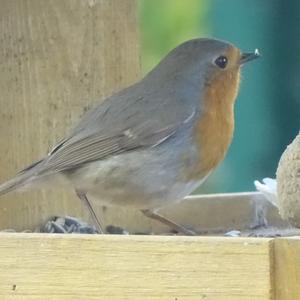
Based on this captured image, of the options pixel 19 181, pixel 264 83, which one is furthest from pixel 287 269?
pixel 264 83

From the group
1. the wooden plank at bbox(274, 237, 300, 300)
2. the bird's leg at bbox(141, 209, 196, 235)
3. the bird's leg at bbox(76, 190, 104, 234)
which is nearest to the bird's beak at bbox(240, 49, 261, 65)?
the bird's leg at bbox(141, 209, 196, 235)

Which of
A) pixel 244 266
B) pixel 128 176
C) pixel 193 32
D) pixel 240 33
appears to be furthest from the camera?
pixel 193 32

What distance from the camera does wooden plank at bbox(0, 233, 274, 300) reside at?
3016 mm

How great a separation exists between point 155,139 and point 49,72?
0.48 m

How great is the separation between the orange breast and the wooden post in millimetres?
352

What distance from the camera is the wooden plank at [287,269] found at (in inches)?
116

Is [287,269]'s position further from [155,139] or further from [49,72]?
[49,72]

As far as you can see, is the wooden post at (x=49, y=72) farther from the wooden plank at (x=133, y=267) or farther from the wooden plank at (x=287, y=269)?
the wooden plank at (x=287, y=269)

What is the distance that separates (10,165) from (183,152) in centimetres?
66

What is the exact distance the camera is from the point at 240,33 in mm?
6164

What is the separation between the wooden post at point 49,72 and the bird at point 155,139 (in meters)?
0.11

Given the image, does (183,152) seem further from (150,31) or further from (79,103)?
(150,31)

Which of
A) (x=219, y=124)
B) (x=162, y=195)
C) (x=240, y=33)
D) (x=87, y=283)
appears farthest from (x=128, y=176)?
(x=240, y=33)

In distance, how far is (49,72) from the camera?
14.9 feet
